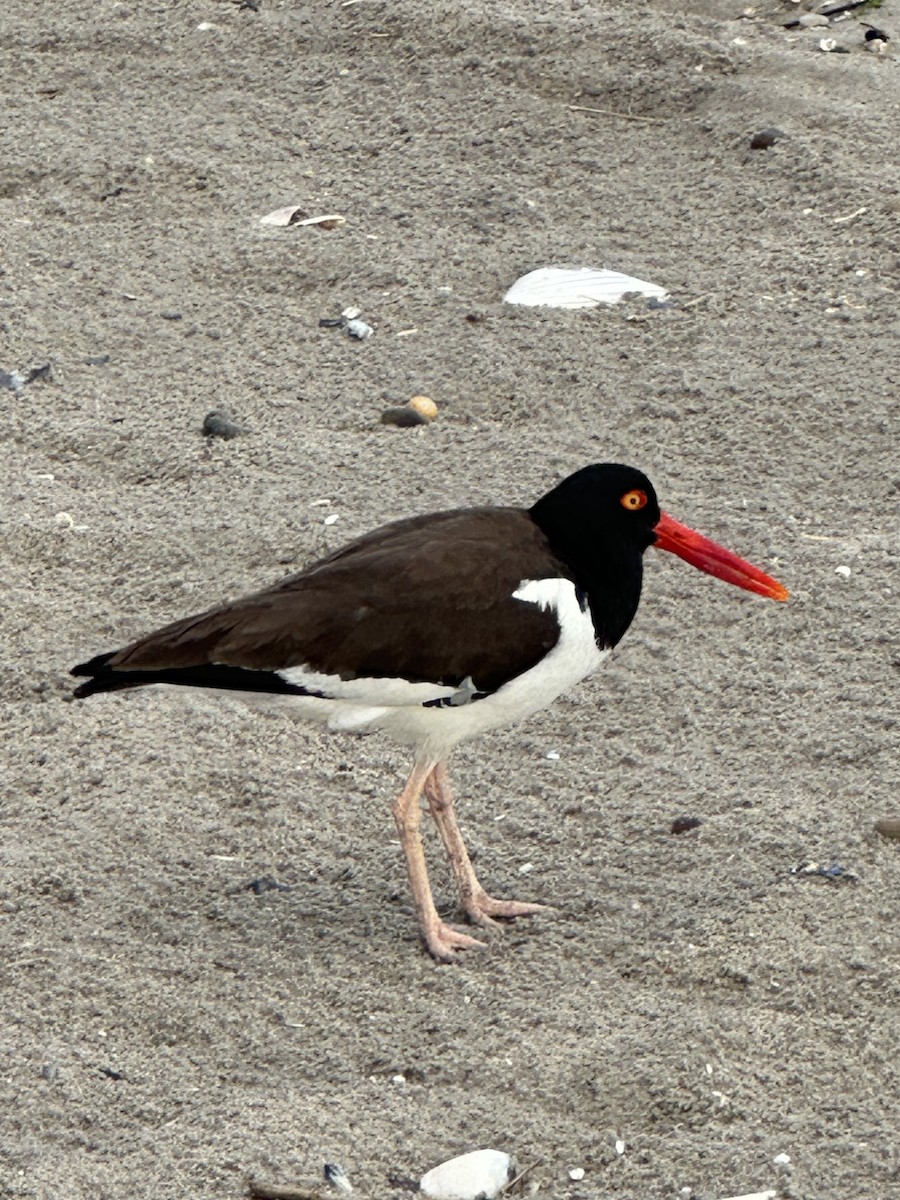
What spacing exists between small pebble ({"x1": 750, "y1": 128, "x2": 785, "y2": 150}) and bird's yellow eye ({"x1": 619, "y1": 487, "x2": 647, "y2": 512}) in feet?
11.0

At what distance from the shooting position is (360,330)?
655 centimetres

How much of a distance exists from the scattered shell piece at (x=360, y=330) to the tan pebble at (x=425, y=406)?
458mm

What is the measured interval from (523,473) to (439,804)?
66.0 inches

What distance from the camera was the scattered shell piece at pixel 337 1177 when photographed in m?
3.56

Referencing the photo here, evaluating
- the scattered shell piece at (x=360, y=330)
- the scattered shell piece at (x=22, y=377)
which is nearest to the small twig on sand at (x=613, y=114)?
the scattered shell piece at (x=360, y=330)

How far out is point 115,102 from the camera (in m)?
8.01

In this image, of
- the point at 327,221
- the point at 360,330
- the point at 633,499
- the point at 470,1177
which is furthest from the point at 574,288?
the point at 470,1177

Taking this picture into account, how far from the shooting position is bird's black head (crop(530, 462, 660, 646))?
432 centimetres

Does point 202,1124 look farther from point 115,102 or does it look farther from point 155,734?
point 115,102

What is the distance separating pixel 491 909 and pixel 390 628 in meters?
0.73

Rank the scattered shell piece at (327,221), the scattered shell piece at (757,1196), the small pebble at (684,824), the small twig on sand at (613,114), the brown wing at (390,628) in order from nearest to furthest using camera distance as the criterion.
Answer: the scattered shell piece at (757,1196) < the brown wing at (390,628) < the small pebble at (684,824) < the scattered shell piece at (327,221) < the small twig on sand at (613,114)

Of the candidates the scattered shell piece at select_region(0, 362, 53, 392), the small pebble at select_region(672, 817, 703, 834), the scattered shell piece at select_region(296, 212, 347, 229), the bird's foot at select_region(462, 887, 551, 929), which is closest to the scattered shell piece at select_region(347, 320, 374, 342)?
the scattered shell piece at select_region(296, 212, 347, 229)

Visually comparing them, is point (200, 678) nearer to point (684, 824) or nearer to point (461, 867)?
point (461, 867)

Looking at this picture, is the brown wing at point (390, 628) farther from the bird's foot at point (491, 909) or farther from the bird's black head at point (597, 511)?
the bird's foot at point (491, 909)
